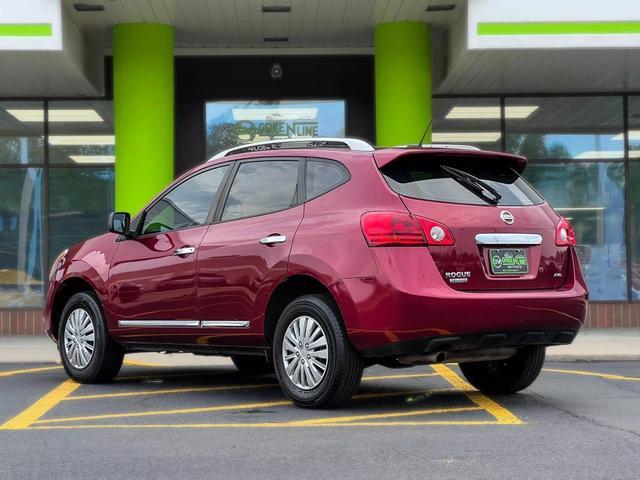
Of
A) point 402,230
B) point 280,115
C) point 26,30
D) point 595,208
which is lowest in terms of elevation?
point 402,230

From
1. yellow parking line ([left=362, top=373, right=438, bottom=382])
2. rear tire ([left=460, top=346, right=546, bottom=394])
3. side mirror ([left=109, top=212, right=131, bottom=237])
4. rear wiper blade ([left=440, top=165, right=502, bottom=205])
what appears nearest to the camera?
rear wiper blade ([left=440, top=165, right=502, bottom=205])

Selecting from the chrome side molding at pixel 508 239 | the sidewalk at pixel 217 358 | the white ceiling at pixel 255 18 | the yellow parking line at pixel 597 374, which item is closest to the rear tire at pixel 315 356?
the chrome side molding at pixel 508 239

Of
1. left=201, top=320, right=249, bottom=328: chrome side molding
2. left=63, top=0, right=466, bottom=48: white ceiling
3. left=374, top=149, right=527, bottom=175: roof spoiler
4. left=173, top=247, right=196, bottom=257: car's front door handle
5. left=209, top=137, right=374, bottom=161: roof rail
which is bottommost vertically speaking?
Answer: left=201, top=320, right=249, bottom=328: chrome side molding

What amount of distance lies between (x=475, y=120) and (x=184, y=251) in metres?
9.98

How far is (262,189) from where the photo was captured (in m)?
7.71

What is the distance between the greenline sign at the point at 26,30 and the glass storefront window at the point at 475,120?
6.41m

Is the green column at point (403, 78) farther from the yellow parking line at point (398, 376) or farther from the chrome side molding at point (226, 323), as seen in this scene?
the chrome side molding at point (226, 323)

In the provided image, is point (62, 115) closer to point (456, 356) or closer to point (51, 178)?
point (51, 178)

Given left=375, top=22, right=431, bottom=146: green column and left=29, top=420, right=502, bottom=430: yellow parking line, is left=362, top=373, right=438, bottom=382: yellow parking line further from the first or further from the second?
left=375, top=22, right=431, bottom=146: green column

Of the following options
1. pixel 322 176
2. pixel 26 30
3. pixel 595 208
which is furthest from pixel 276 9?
pixel 322 176

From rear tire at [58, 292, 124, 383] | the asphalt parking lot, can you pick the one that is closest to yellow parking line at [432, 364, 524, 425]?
the asphalt parking lot

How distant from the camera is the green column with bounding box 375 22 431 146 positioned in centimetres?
1529

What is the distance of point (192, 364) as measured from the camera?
36.7 feet

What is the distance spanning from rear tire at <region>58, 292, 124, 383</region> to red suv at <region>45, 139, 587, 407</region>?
1.36 ft
